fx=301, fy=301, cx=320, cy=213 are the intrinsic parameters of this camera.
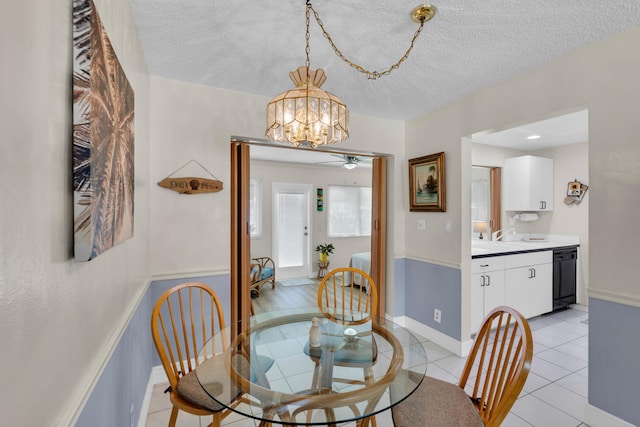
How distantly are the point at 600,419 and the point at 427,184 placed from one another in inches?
83.3

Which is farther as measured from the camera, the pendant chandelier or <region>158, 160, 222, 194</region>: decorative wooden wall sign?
<region>158, 160, 222, 194</region>: decorative wooden wall sign

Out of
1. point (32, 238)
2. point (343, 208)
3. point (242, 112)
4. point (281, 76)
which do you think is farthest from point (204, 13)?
point (343, 208)

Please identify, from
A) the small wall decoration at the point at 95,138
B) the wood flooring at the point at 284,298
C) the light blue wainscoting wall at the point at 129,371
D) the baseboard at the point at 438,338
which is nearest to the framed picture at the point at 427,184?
the baseboard at the point at 438,338

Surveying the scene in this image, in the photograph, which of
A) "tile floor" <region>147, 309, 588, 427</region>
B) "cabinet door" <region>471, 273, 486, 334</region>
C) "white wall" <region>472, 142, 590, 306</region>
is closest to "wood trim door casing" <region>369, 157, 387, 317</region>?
"tile floor" <region>147, 309, 588, 427</region>

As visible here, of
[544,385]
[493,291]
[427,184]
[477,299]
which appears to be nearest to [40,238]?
[427,184]

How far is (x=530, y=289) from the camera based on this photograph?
11.7 feet

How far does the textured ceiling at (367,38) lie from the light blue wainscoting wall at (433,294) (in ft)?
5.74

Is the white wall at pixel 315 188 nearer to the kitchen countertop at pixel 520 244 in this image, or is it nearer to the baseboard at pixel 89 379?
the kitchen countertop at pixel 520 244

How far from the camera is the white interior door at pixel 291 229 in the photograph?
226 inches

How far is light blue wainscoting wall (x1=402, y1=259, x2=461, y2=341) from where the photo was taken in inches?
112

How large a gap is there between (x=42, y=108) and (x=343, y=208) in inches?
229

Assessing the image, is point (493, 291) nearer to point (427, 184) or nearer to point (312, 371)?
point (427, 184)

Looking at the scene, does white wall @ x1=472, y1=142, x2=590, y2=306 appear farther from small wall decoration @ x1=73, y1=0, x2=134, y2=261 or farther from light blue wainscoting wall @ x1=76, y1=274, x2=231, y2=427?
small wall decoration @ x1=73, y1=0, x2=134, y2=261

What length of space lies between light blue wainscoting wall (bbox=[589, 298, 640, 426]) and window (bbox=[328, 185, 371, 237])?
462 centimetres
